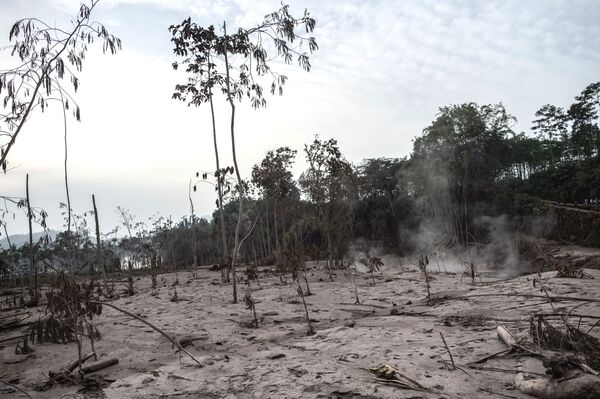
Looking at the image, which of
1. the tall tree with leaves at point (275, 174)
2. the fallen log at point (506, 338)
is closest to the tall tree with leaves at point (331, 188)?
the tall tree with leaves at point (275, 174)

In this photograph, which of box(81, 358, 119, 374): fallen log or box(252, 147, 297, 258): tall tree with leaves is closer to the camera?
box(81, 358, 119, 374): fallen log

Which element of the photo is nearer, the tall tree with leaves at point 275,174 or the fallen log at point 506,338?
the fallen log at point 506,338

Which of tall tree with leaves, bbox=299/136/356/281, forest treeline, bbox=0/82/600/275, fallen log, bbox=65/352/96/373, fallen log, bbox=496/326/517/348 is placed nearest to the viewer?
fallen log, bbox=496/326/517/348

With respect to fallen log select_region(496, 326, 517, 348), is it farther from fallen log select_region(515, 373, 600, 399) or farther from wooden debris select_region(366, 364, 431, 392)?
wooden debris select_region(366, 364, 431, 392)

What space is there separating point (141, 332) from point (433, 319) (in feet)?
15.6

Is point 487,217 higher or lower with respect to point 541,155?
lower

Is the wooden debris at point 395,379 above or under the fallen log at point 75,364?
under

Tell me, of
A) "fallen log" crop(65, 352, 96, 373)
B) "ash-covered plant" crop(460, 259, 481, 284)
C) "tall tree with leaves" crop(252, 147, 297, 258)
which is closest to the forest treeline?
"tall tree with leaves" crop(252, 147, 297, 258)

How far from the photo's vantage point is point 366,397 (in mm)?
3211

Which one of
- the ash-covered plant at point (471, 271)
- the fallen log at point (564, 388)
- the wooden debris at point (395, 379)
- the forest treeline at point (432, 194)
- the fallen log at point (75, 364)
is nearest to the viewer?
the fallen log at point (564, 388)

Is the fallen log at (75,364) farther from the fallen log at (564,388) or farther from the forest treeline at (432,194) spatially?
the forest treeline at (432,194)

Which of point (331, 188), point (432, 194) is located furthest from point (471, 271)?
point (432, 194)

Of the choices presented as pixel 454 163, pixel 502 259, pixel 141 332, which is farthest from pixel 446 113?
pixel 141 332

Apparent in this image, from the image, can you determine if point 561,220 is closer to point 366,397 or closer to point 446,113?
point 446,113
